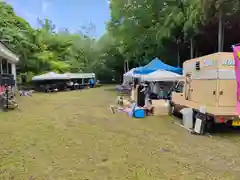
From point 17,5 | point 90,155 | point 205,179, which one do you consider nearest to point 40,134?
point 90,155

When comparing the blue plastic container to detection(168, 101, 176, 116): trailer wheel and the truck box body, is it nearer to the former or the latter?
detection(168, 101, 176, 116): trailer wheel

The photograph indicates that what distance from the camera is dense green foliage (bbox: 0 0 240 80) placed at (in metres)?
13.5

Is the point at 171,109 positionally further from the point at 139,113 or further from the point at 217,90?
the point at 217,90

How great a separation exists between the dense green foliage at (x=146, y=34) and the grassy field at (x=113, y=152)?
23.0 ft

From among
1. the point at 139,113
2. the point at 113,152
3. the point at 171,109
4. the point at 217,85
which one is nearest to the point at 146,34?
the point at 171,109

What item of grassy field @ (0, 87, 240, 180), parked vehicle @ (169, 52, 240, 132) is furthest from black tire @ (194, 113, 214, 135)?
grassy field @ (0, 87, 240, 180)

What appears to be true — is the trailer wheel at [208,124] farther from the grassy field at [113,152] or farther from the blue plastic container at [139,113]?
the blue plastic container at [139,113]

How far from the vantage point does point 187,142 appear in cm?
644

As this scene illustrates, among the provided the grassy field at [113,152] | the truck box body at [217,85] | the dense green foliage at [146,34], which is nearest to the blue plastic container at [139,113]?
the grassy field at [113,152]

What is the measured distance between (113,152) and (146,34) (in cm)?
2062

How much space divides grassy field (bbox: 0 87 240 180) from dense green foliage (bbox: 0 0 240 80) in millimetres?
7003

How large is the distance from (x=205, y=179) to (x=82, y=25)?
50.1 metres

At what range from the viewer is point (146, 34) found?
24.9m

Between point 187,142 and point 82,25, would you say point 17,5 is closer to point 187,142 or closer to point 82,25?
point 82,25
